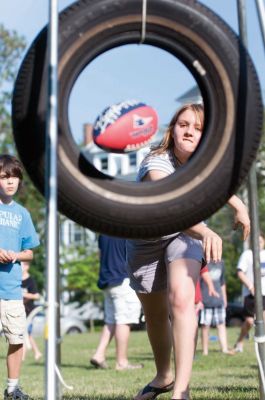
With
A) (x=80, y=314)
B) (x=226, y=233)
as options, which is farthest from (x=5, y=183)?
(x=226, y=233)

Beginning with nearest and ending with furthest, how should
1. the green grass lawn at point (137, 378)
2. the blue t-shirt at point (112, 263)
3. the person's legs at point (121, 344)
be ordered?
1. the green grass lawn at point (137, 378)
2. the person's legs at point (121, 344)
3. the blue t-shirt at point (112, 263)

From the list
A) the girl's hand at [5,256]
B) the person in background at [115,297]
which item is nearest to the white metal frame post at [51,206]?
the girl's hand at [5,256]

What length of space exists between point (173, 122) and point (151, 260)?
2.84 ft

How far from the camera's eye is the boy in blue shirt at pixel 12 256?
248 inches

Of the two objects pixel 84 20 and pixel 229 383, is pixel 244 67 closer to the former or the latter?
pixel 84 20

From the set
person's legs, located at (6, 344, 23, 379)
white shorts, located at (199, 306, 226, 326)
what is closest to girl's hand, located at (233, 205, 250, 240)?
person's legs, located at (6, 344, 23, 379)

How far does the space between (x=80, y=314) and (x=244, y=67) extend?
118 feet

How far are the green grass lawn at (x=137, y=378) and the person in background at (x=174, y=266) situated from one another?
2.66 ft

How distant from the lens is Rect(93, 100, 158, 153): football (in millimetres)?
4086

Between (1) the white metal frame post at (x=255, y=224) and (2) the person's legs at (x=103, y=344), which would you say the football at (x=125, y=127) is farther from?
(2) the person's legs at (x=103, y=344)

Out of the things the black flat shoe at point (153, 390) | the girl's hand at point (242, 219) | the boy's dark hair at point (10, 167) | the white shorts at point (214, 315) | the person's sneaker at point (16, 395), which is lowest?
the person's sneaker at point (16, 395)

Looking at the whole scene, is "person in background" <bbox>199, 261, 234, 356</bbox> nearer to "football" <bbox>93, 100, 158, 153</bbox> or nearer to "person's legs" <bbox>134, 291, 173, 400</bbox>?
"person's legs" <bbox>134, 291, 173, 400</bbox>

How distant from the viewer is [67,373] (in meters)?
9.80

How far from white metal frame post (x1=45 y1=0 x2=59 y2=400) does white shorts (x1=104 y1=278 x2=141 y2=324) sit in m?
6.72
